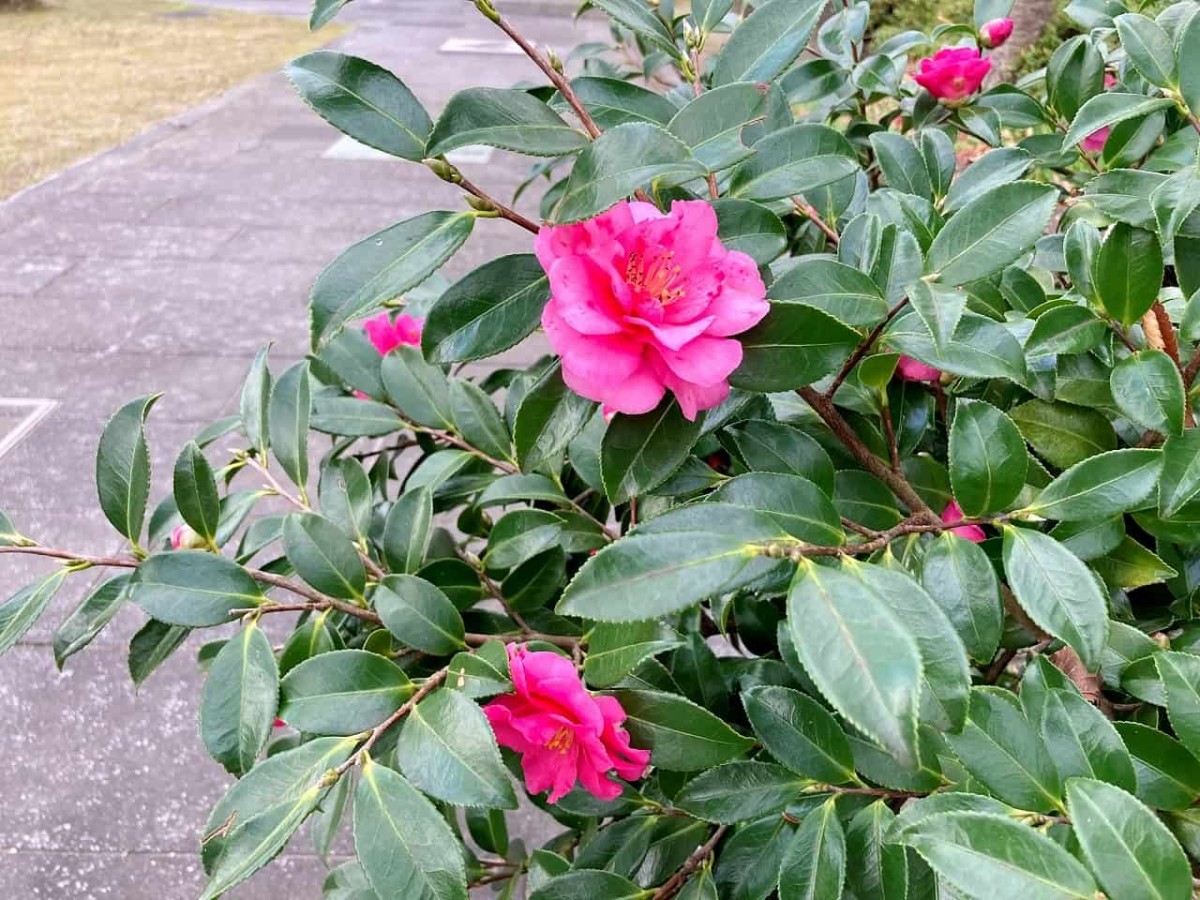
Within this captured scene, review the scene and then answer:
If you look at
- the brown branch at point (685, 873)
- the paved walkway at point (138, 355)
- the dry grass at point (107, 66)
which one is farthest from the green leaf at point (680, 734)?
the dry grass at point (107, 66)

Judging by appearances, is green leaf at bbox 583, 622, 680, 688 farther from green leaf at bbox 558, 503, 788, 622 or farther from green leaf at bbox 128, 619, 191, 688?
green leaf at bbox 128, 619, 191, 688

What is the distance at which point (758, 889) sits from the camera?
23.0 inches

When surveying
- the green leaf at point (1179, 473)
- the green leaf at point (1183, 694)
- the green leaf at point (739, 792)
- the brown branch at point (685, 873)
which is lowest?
the brown branch at point (685, 873)

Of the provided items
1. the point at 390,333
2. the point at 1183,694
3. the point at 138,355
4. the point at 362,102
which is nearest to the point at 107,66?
the point at 138,355

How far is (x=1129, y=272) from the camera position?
1.82ft

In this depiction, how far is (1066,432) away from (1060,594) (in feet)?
0.59

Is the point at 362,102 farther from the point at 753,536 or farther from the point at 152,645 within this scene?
the point at 152,645

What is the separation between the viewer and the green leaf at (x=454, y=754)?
47cm

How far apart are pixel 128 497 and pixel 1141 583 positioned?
2.19ft

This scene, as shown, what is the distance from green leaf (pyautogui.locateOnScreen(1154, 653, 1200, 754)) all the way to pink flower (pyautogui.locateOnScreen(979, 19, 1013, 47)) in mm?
865

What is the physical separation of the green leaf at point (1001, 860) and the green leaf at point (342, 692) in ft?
1.00

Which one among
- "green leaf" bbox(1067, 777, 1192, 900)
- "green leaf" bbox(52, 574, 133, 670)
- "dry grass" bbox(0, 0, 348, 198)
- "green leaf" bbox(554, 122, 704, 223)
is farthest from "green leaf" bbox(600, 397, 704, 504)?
"dry grass" bbox(0, 0, 348, 198)

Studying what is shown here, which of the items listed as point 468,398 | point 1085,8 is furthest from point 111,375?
point 1085,8

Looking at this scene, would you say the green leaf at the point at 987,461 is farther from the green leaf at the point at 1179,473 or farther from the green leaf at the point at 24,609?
the green leaf at the point at 24,609
